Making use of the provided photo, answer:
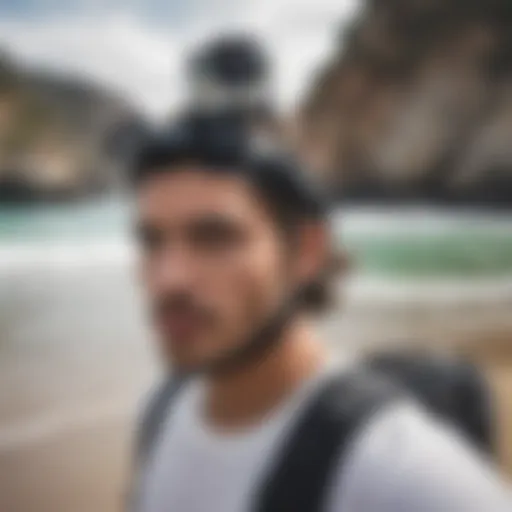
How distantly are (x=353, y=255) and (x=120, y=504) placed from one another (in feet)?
1.28

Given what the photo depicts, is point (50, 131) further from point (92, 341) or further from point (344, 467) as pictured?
point (344, 467)

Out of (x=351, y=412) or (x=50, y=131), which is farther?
(x=50, y=131)

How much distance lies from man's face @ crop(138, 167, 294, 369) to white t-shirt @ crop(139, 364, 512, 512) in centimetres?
9

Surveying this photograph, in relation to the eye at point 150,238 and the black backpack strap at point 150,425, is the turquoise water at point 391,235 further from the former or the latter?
the black backpack strap at point 150,425

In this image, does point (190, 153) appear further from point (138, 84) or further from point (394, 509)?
point (394, 509)

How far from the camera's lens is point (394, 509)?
2.36 feet

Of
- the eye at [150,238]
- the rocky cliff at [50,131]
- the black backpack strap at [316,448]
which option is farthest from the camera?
the rocky cliff at [50,131]

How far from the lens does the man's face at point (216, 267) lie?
0.78 m

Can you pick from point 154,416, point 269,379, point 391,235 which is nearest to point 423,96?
point 391,235

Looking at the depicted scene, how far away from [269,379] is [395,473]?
0.53ft

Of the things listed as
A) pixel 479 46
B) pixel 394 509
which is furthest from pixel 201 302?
pixel 479 46

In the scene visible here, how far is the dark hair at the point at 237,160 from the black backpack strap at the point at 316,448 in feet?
0.41

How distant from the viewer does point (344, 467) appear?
0.71 meters

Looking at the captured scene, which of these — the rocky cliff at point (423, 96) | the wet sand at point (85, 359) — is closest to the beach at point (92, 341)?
the wet sand at point (85, 359)
